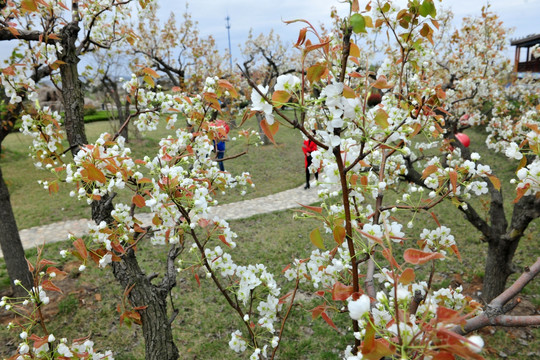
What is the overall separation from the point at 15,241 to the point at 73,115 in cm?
226

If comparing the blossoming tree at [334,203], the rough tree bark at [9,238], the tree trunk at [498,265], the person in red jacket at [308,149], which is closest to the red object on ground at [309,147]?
the person in red jacket at [308,149]

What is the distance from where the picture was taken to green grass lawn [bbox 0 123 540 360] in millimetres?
3271

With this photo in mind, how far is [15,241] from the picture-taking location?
3727 mm

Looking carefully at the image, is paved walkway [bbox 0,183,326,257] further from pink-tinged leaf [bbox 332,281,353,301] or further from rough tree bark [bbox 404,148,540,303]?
pink-tinged leaf [bbox 332,281,353,301]

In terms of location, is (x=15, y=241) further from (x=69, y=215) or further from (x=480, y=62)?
(x=480, y=62)

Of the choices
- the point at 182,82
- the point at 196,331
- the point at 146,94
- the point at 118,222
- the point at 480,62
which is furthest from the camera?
the point at 182,82

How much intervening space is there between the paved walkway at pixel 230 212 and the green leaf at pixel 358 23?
4.37 metres

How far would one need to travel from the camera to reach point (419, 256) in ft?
2.30

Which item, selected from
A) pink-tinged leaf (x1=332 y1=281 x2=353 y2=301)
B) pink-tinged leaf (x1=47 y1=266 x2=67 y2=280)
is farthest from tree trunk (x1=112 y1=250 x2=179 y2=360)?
pink-tinged leaf (x1=332 y1=281 x2=353 y2=301)

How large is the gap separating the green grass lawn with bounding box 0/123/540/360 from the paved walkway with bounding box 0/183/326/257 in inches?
12.2

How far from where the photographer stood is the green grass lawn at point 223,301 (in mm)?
3271

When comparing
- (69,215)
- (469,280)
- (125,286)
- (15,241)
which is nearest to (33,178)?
(69,215)

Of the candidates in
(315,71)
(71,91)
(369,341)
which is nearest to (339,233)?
(369,341)

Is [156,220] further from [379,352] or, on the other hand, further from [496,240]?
[496,240]
